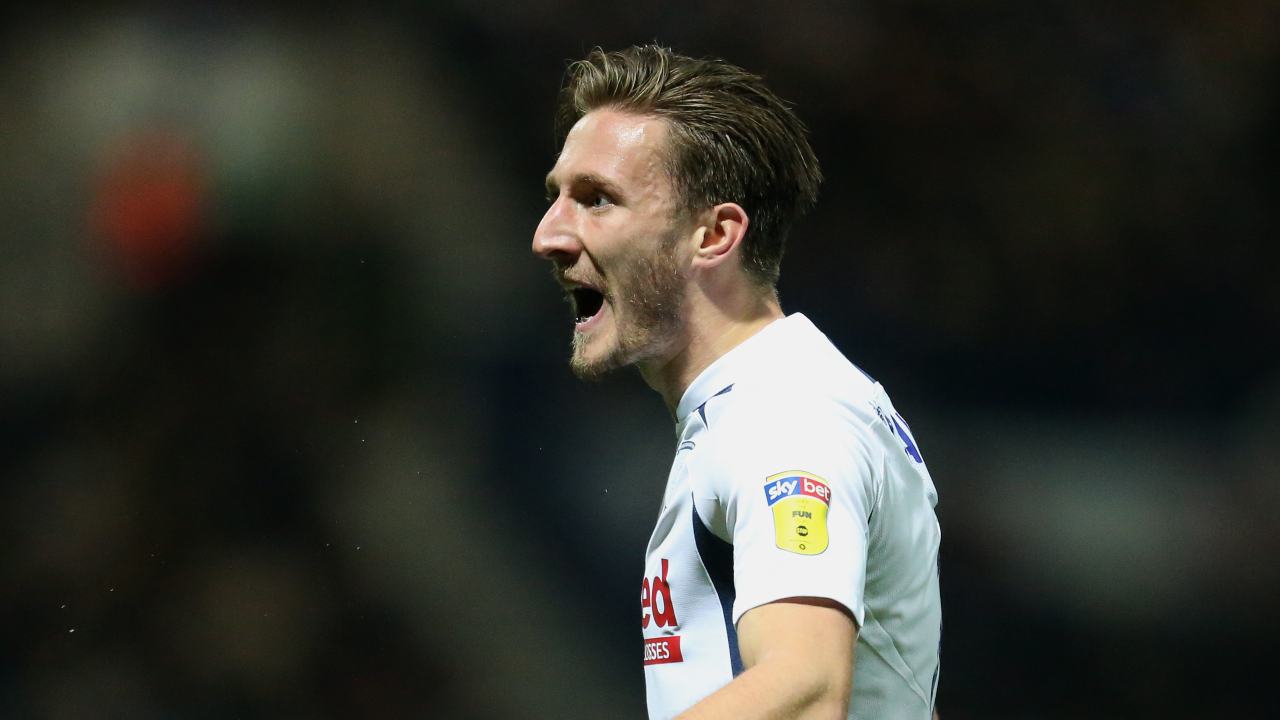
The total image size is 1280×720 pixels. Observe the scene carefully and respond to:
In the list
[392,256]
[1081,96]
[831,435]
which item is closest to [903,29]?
[1081,96]

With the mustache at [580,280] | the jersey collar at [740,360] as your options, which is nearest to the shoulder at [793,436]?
the jersey collar at [740,360]

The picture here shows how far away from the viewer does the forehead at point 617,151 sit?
214cm

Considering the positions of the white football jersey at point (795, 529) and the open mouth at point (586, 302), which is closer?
the white football jersey at point (795, 529)

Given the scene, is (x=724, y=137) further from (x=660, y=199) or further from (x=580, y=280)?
(x=580, y=280)

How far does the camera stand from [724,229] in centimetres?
217

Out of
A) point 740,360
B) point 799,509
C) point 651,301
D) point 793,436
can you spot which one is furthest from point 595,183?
point 799,509

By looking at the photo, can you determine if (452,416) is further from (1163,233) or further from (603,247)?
(1163,233)

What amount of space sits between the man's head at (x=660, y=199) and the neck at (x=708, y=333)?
0.02 metres

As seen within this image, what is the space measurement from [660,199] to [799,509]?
2.59 feet

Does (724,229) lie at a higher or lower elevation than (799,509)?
higher

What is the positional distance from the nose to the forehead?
7 centimetres

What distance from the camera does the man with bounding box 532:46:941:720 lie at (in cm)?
147

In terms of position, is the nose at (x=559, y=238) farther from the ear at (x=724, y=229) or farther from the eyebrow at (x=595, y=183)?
the ear at (x=724, y=229)

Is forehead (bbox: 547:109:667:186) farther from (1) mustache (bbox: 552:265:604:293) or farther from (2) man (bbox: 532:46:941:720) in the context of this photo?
(1) mustache (bbox: 552:265:604:293)
